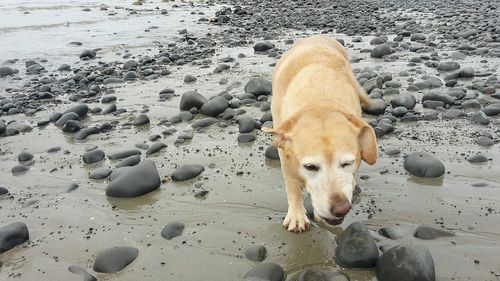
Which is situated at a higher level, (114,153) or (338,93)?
(338,93)

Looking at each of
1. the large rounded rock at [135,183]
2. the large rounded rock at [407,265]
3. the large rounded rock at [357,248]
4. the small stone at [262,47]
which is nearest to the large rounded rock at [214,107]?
the large rounded rock at [135,183]

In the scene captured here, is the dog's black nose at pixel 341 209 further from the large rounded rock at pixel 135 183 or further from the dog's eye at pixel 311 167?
the large rounded rock at pixel 135 183

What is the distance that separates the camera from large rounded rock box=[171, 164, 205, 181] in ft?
19.1

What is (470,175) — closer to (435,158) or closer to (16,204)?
(435,158)

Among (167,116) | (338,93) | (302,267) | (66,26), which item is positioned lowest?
(66,26)

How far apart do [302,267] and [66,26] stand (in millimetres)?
19801

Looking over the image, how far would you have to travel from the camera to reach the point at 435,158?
5676 millimetres

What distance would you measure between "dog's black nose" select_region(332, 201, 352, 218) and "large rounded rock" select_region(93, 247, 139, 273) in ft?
6.42

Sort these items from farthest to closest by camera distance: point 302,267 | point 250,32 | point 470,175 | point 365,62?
point 250,32 → point 365,62 → point 470,175 → point 302,267

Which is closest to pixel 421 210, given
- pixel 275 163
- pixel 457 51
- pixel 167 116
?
pixel 275 163

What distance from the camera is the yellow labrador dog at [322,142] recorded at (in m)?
3.87

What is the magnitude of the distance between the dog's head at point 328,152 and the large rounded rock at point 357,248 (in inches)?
12.9

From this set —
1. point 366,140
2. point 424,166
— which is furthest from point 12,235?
point 424,166

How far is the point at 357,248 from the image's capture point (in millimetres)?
3967
